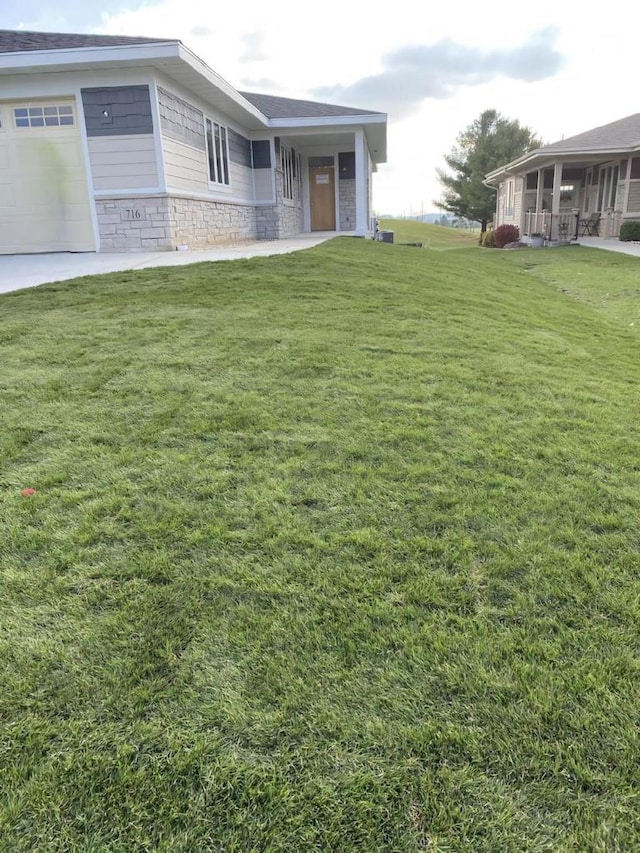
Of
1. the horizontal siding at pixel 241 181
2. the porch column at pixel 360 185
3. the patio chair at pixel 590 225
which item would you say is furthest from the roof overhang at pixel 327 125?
the patio chair at pixel 590 225

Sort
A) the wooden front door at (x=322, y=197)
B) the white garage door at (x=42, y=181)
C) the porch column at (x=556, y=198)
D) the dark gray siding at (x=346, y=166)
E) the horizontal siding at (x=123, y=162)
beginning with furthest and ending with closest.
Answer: the porch column at (x=556, y=198)
the wooden front door at (x=322, y=197)
the dark gray siding at (x=346, y=166)
the white garage door at (x=42, y=181)
the horizontal siding at (x=123, y=162)

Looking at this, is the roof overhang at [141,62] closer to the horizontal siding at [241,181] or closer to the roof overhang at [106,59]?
the roof overhang at [106,59]

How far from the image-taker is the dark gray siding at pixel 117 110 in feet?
32.2

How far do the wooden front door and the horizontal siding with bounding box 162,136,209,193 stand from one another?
27.0 feet

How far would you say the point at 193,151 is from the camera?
468 inches

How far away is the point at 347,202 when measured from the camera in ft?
64.7

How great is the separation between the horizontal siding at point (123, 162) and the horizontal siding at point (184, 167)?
0.29 metres

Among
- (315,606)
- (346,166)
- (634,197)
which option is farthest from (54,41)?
(634,197)

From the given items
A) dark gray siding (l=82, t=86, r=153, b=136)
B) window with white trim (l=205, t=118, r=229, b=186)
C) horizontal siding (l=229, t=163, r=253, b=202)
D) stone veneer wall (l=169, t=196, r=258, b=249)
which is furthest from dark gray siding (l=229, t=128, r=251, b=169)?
dark gray siding (l=82, t=86, r=153, b=136)

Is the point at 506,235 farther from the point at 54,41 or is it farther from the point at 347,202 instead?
the point at 54,41

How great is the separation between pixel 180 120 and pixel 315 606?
11.5 metres

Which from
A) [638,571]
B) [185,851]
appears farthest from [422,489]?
[185,851]

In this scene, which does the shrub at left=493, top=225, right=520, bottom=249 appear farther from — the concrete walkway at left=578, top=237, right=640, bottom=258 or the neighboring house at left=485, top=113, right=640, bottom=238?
the concrete walkway at left=578, top=237, right=640, bottom=258

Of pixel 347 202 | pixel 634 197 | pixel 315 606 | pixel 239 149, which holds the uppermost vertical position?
pixel 239 149
